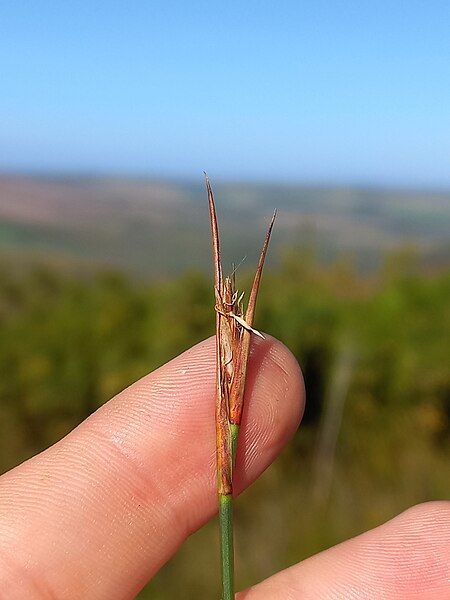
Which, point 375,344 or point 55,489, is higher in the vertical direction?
point 55,489

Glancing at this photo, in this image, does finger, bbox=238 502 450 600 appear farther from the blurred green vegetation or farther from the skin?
the blurred green vegetation

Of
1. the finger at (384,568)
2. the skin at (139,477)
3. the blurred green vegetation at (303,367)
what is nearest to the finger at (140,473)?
the skin at (139,477)

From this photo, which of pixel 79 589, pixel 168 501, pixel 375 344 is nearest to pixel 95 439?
pixel 168 501

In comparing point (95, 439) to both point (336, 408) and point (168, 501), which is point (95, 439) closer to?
point (168, 501)

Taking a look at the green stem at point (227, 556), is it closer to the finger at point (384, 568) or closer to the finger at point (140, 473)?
the finger at point (140, 473)

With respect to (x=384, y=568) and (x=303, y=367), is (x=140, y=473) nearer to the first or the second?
(x=384, y=568)

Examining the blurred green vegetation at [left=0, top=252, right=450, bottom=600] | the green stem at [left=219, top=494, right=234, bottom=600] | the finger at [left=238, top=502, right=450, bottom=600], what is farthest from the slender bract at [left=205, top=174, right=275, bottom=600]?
Result: the blurred green vegetation at [left=0, top=252, right=450, bottom=600]
